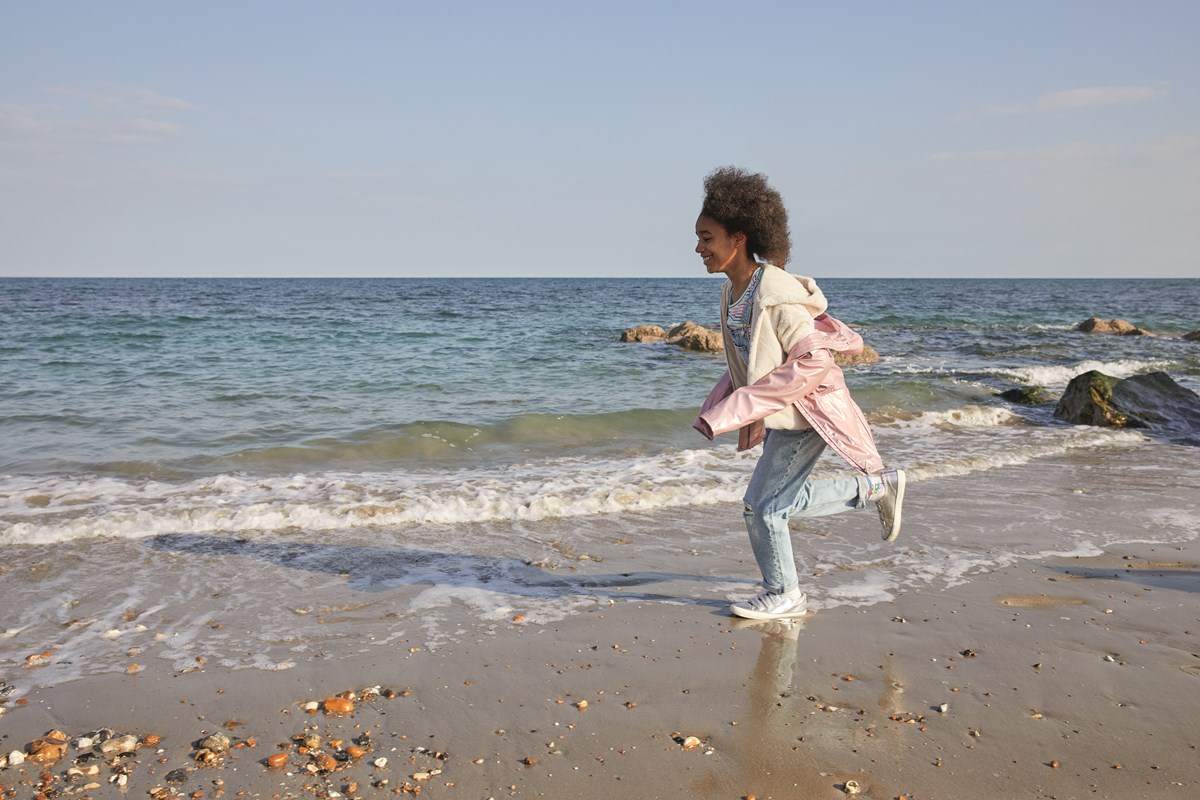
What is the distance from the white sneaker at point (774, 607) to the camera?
4.41 meters

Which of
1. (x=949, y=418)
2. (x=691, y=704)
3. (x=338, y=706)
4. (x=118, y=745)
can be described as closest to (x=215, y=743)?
(x=118, y=745)

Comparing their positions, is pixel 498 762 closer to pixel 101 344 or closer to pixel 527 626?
pixel 527 626

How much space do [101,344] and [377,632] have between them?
17856 millimetres

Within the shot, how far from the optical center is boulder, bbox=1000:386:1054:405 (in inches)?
531

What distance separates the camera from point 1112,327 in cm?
2809

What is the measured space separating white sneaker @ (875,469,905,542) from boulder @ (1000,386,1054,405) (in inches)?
404

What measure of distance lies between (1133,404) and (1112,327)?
19.2 metres

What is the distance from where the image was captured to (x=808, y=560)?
18.2ft

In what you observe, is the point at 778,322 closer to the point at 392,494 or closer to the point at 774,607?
the point at 774,607

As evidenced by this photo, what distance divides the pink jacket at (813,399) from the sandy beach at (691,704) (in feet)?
3.27

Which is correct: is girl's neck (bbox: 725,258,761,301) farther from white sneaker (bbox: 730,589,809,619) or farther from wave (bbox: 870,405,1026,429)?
wave (bbox: 870,405,1026,429)

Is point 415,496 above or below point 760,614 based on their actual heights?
below

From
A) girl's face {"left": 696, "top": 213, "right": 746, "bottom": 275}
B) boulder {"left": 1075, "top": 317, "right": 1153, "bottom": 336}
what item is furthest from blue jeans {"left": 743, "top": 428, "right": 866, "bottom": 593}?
boulder {"left": 1075, "top": 317, "right": 1153, "bottom": 336}

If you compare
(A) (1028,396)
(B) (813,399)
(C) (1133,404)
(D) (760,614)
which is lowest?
(D) (760,614)
